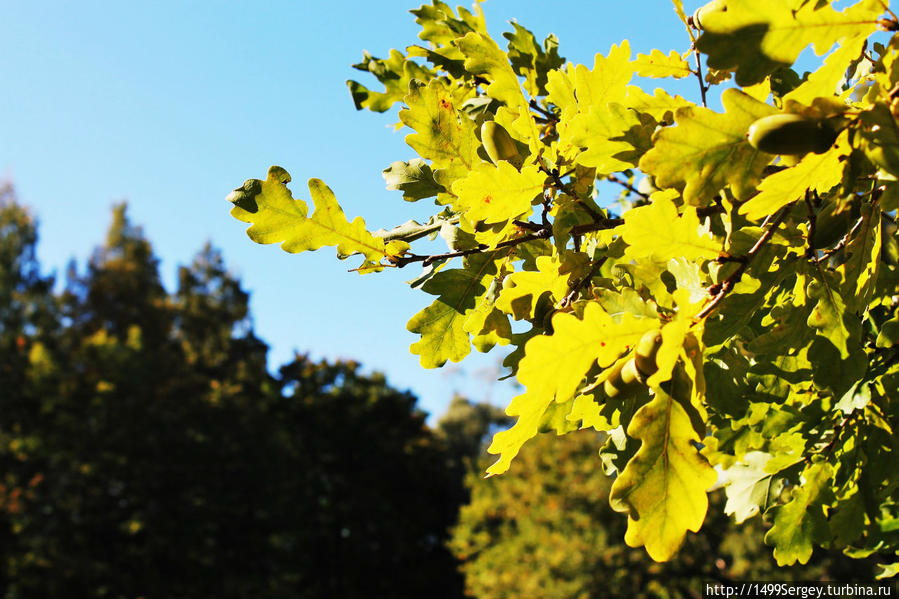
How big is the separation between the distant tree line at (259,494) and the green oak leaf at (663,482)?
558 inches

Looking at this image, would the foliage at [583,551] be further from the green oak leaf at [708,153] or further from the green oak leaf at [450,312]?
the green oak leaf at [708,153]

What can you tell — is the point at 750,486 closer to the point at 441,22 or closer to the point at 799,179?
the point at 799,179

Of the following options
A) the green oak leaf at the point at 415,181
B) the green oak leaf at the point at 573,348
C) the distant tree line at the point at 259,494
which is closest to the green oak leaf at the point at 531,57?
the green oak leaf at the point at 415,181

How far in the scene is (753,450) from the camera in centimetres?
206

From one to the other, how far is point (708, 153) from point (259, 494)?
19827mm

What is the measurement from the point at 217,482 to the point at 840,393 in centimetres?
1904

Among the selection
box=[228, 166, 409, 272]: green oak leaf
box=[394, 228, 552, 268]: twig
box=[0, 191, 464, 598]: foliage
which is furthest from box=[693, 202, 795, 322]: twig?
box=[0, 191, 464, 598]: foliage

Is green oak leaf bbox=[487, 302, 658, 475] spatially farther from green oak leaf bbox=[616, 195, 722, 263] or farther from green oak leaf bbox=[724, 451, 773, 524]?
green oak leaf bbox=[724, 451, 773, 524]

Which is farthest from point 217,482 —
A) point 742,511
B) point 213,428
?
point 742,511

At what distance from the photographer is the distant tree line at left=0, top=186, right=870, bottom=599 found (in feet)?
54.3

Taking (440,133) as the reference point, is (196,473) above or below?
above

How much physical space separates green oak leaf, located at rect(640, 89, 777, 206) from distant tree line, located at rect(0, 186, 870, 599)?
14.3 meters

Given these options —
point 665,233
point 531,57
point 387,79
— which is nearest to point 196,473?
point 387,79

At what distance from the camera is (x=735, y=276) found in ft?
3.78
